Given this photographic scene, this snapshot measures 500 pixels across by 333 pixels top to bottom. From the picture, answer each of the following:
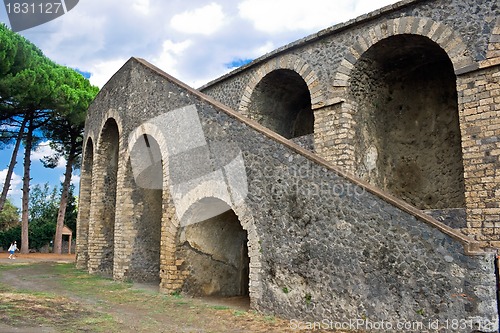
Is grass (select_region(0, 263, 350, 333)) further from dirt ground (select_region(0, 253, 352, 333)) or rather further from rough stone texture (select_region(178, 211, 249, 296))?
rough stone texture (select_region(178, 211, 249, 296))

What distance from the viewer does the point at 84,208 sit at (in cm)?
1432

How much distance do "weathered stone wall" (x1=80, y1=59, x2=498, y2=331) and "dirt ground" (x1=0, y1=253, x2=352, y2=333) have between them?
510 millimetres

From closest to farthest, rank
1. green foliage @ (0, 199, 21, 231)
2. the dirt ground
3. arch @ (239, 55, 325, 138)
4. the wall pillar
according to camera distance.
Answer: the dirt ground, the wall pillar, arch @ (239, 55, 325, 138), green foliage @ (0, 199, 21, 231)

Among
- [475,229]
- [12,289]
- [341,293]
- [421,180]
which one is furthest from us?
[421,180]

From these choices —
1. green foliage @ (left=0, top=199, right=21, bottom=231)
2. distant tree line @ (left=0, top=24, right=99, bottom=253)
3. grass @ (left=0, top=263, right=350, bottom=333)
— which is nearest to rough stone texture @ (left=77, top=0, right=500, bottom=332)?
grass @ (left=0, top=263, right=350, bottom=333)

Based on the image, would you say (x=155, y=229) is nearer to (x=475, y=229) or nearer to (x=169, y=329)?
(x=169, y=329)

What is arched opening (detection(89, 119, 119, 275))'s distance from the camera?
39.8 feet

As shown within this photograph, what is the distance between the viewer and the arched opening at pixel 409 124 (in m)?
8.96

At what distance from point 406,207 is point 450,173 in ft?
14.9

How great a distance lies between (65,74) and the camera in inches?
877

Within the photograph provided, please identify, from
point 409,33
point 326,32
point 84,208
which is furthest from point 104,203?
point 409,33

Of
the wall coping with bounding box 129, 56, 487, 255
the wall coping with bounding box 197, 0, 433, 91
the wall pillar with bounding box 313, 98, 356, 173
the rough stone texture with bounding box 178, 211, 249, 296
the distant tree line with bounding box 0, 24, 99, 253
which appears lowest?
the rough stone texture with bounding box 178, 211, 249, 296

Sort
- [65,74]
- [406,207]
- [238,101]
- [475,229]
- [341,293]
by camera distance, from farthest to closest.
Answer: [65,74] → [238,101] → [475,229] → [341,293] → [406,207]

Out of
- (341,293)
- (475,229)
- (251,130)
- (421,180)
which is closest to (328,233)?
(341,293)
